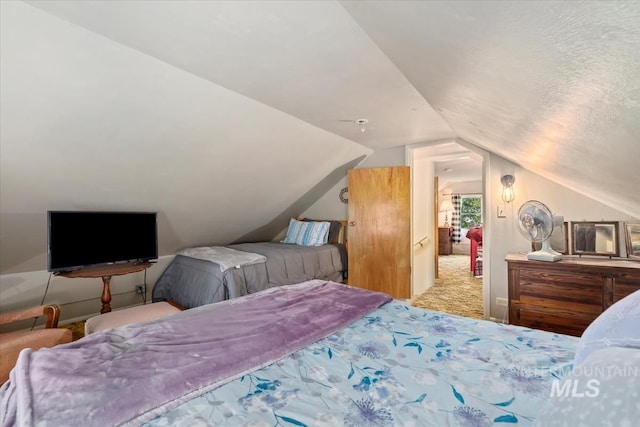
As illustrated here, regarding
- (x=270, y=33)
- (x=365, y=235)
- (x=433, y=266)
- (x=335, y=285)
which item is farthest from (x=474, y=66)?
(x=433, y=266)

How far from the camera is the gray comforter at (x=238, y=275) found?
295cm

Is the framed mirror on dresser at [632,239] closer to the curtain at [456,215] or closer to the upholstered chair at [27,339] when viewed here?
the upholstered chair at [27,339]

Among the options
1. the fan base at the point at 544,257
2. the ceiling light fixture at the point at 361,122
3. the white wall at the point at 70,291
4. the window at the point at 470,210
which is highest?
the ceiling light fixture at the point at 361,122

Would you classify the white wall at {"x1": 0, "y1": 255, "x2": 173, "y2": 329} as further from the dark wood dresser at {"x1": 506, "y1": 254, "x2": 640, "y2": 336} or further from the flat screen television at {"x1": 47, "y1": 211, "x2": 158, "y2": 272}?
the dark wood dresser at {"x1": 506, "y1": 254, "x2": 640, "y2": 336}

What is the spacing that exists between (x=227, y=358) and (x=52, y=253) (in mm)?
2409

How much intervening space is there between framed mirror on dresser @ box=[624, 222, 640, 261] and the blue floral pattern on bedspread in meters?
1.92

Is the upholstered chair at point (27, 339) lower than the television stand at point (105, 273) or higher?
lower

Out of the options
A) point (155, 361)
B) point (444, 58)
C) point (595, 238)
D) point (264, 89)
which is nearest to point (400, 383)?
point (155, 361)

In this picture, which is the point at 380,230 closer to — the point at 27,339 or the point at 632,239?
the point at 632,239

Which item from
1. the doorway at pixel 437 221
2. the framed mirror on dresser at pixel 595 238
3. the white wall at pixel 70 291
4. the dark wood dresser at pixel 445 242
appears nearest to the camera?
the framed mirror on dresser at pixel 595 238

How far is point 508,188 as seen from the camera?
10.5ft

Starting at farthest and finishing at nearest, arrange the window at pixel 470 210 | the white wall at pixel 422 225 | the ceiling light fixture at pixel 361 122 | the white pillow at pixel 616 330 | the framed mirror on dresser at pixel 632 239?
the window at pixel 470 210 < the white wall at pixel 422 225 < the ceiling light fixture at pixel 361 122 < the framed mirror on dresser at pixel 632 239 < the white pillow at pixel 616 330

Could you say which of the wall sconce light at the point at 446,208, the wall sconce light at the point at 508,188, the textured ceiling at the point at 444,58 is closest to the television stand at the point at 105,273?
the textured ceiling at the point at 444,58

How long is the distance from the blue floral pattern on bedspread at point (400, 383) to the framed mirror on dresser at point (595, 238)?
1.90 m
